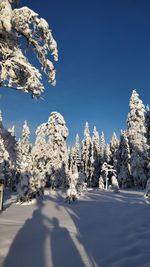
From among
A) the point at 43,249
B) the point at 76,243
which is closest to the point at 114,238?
the point at 76,243

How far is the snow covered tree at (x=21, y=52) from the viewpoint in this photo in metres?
9.89

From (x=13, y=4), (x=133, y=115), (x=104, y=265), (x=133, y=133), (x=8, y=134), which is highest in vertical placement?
(x=133, y=115)

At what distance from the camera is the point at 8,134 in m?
12.4

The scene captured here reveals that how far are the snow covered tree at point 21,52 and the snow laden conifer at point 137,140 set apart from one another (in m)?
41.5

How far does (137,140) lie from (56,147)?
15.3m

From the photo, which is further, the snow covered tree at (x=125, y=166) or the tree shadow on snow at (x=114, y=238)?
the snow covered tree at (x=125, y=166)

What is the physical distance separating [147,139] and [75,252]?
47205mm

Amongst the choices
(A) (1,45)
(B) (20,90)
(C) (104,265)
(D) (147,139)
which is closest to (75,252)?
(C) (104,265)

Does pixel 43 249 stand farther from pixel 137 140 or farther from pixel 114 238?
pixel 137 140

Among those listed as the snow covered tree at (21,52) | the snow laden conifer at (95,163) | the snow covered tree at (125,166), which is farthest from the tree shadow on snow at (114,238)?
the snow laden conifer at (95,163)

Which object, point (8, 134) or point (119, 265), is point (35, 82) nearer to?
point (8, 134)

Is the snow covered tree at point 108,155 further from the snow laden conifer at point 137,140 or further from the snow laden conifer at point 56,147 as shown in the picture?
the snow laden conifer at point 56,147

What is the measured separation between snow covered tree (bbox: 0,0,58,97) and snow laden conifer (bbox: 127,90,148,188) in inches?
1633

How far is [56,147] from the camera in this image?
47062mm
